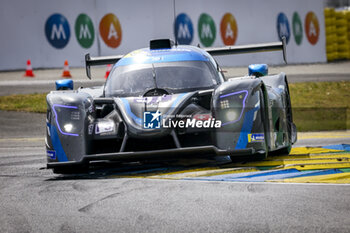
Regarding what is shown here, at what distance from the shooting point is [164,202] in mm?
4930

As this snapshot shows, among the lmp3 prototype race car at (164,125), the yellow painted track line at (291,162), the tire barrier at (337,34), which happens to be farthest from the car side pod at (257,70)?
the tire barrier at (337,34)

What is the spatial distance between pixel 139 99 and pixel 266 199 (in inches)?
90.6

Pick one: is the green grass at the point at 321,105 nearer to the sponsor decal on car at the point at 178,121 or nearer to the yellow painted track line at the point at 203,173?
the sponsor decal on car at the point at 178,121

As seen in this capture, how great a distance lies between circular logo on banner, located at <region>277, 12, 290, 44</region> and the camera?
24.0 metres

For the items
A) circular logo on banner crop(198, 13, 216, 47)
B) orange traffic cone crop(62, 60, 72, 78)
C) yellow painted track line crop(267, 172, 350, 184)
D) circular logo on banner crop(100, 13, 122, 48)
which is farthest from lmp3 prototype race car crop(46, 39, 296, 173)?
circular logo on banner crop(198, 13, 216, 47)

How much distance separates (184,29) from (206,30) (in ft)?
3.28

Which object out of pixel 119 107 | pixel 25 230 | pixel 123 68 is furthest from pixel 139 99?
pixel 25 230

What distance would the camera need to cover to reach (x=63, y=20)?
19.8 m

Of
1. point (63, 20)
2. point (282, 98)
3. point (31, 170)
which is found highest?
point (63, 20)

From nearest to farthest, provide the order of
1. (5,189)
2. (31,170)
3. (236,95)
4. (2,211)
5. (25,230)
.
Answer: (25,230) → (2,211) → (5,189) → (236,95) → (31,170)

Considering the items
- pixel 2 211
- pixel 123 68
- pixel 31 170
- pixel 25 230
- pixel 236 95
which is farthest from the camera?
pixel 123 68

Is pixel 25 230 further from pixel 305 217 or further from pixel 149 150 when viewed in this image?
pixel 149 150

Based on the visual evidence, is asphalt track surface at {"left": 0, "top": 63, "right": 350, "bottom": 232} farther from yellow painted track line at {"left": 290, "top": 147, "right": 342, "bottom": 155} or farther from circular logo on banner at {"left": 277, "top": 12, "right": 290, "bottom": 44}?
circular logo on banner at {"left": 277, "top": 12, "right": 290, "bottom": 44}

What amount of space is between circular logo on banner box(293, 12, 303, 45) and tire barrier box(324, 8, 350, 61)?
2.45 m
